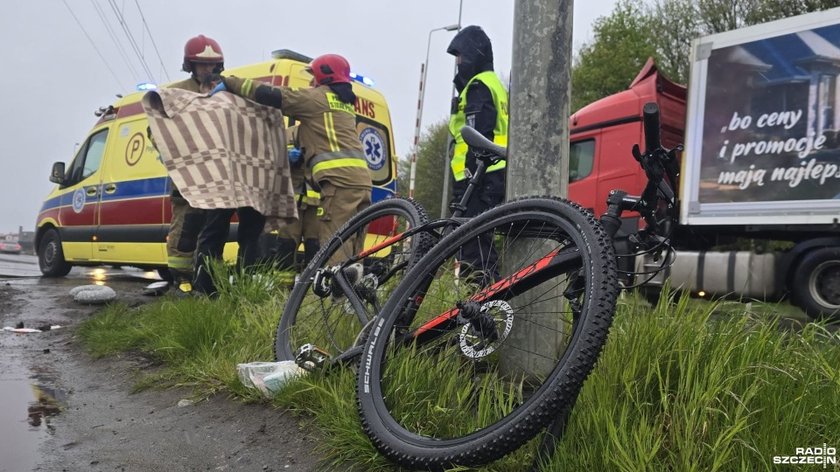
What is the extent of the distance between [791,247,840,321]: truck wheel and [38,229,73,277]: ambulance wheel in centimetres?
920

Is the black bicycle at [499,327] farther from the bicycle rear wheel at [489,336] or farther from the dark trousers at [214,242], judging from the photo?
the dark trousers at [214,242]

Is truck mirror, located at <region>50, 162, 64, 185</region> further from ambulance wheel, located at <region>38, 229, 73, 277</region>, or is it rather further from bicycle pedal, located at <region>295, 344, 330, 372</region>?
bicycle pedal, located at <region>295, 344, 330, 372</region>

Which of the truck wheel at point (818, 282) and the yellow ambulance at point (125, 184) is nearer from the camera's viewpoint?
the truck wheel at point (818, 282)

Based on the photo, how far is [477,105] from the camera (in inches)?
173

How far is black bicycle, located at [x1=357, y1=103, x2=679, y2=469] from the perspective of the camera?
1819 mm

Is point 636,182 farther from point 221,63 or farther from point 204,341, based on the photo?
point 204,341

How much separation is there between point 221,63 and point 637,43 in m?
19.7

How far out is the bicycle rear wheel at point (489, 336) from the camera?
1812 mm

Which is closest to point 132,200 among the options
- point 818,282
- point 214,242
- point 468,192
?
point 214,242

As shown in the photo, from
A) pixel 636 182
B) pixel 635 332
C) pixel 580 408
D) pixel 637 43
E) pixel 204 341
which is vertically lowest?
pixel 204 341

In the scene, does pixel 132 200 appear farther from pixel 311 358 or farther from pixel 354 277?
pixel 311 358

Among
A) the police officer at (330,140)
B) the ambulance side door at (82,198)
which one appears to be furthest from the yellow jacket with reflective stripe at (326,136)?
the ambulance side door at (82,198)

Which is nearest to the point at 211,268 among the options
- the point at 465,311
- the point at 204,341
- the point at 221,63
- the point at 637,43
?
the point at 204,341

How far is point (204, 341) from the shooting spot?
3787 mm
